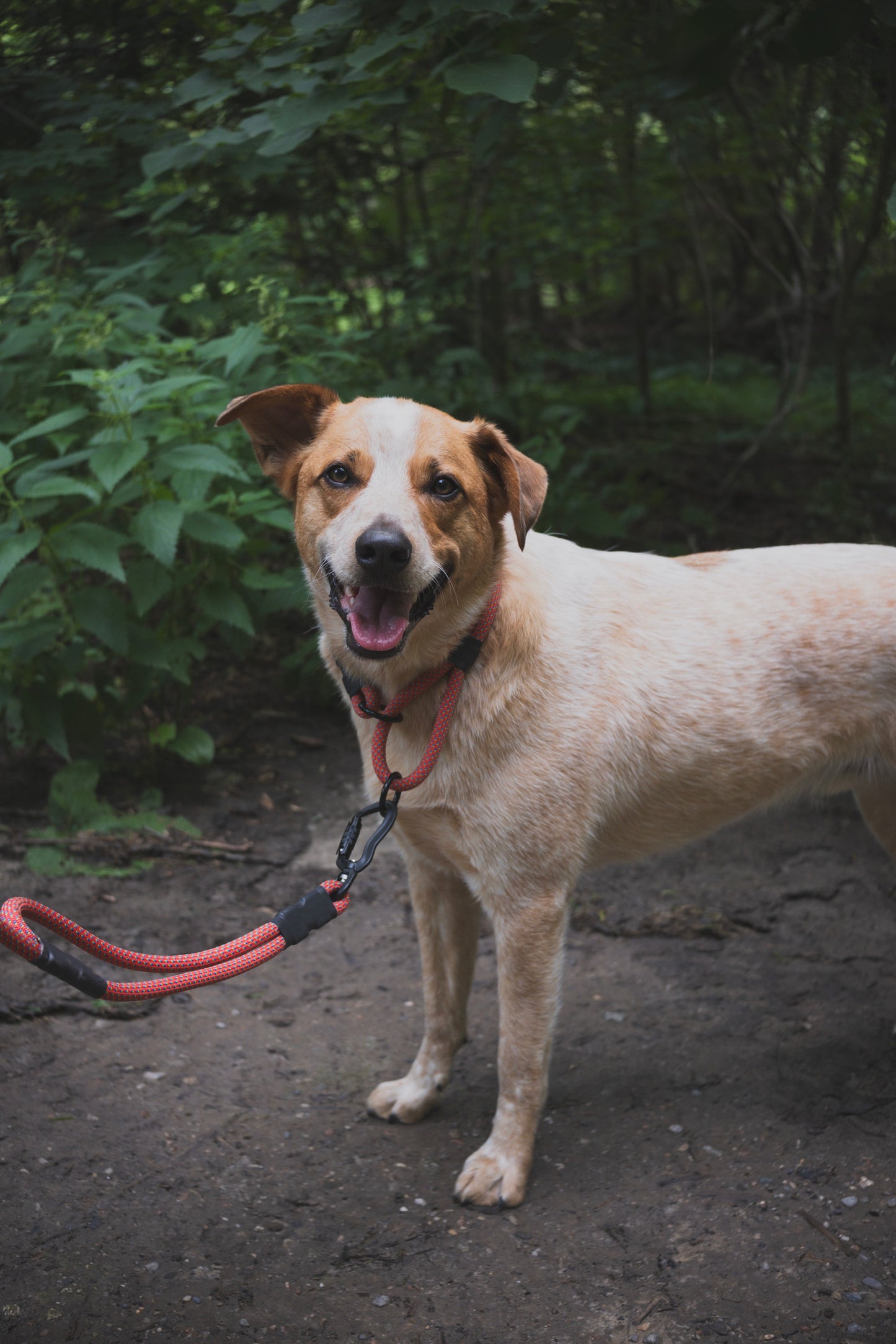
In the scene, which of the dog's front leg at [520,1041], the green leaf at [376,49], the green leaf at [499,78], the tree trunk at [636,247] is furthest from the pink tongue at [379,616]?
the tree trunk at [636,247]

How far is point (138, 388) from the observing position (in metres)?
3.64

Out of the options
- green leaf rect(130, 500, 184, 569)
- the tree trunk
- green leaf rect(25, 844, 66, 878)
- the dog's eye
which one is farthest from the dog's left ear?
the tree trunk

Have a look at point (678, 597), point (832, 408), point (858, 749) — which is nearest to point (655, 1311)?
point (858, 749)

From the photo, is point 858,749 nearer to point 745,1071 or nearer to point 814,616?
point 814,616

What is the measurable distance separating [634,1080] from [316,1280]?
1174 millimetres

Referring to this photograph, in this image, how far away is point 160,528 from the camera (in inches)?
143

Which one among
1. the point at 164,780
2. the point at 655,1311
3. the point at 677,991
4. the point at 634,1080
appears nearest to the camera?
the point at 655,1311

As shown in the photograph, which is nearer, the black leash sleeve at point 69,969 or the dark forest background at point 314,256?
the black leash sleeve at point 69,969

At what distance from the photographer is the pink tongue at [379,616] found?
7.47 feet

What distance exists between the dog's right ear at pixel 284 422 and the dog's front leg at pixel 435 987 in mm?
1157

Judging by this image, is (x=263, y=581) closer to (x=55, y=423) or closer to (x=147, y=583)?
(x=147, y=583)

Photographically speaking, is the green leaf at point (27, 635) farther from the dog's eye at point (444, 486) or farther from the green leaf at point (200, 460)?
the dog's eye at point (444, 486)

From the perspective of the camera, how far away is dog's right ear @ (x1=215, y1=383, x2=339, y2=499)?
254 centimetres

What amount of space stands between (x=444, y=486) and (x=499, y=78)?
3.42ft
